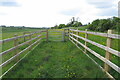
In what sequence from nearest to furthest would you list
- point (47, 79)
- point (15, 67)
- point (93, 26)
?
point (47, 79) < point (15, 67) < point (93, 26)

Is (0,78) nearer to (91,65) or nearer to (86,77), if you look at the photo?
(86,77)

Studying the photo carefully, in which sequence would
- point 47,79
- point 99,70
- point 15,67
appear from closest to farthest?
point 47,79
point 99,70
point 15,67

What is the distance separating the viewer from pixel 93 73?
384 cm

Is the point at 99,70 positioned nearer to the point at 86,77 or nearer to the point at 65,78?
the point at 86,77

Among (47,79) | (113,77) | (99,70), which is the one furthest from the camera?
(99,70)

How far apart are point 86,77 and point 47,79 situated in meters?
1.10

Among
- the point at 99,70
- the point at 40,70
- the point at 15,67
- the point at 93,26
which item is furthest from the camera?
the point at 93,26

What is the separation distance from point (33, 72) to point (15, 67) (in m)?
0.84

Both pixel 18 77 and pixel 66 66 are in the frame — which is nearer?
pixel 18 77

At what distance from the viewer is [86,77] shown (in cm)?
367

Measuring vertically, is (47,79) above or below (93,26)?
below

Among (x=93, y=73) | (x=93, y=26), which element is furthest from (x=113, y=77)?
(x=93, y=26)

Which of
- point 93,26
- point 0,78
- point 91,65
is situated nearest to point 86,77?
point 91,65

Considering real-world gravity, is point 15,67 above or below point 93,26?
below
